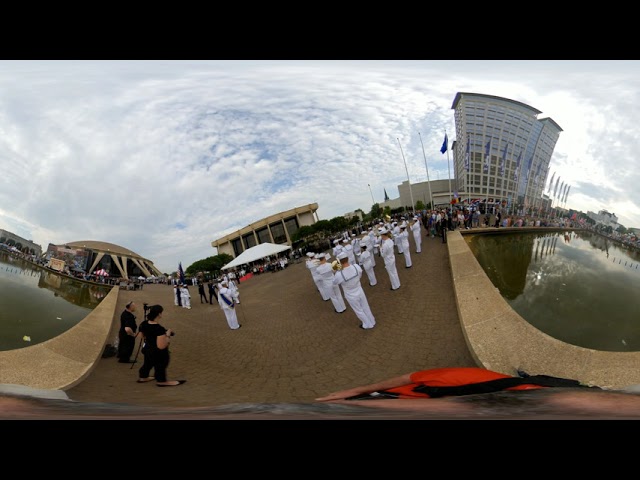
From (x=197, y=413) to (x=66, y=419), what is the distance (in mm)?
534

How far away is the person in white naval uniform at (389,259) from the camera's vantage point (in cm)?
164

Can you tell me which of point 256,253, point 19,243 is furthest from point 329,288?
point 19,243

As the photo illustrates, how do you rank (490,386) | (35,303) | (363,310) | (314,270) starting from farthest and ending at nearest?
1. (314,270)
2. (363,310)
3. (35,303)
4. (490,386)

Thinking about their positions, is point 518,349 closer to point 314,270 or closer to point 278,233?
point 314,270

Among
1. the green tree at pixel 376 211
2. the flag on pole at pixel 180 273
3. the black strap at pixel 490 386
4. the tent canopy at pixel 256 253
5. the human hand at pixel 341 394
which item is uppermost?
the green tree at pixel 376 211

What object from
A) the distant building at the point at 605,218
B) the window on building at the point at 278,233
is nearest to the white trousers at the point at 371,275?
the window on building at the point at 278,233

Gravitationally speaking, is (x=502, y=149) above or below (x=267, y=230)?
above

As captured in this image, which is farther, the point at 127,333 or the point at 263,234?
the point at 263,234

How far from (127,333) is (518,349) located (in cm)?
208

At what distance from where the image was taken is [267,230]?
53.7 inches

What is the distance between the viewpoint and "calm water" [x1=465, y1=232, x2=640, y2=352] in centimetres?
109

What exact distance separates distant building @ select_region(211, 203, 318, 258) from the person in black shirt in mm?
500

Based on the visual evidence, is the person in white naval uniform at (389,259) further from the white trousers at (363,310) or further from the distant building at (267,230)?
the distant building at (267,230)

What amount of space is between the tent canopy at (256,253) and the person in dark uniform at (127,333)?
57 cm
